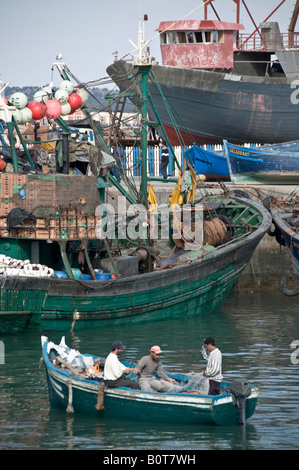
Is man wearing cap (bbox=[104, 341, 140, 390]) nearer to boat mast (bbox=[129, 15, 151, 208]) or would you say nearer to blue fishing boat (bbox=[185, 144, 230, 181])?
boat mast (bbox=[129, 15, 151, 208])

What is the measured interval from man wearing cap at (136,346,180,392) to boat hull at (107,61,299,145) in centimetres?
2235

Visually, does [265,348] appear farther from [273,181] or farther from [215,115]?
[215,115]

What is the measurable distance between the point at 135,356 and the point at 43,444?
17.6 feet

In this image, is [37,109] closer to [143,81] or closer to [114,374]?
[143,81]

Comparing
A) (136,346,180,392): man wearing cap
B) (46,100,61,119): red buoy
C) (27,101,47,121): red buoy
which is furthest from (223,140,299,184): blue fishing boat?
(136,346,180,392): man wearing cap

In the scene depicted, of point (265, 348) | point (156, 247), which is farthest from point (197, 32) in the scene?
point (265, 348)

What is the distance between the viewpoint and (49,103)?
69.3 ft

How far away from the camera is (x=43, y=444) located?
12586 mm

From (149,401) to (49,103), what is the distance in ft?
33.5

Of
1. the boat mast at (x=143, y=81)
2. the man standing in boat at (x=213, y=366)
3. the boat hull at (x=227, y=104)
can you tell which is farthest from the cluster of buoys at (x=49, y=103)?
the boat hull at (x=227, y=104)

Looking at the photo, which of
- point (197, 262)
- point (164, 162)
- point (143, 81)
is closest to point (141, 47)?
point (143, 81)

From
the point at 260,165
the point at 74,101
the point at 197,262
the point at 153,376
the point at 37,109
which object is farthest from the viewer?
the point at 260,165

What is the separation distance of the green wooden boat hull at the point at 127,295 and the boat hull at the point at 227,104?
44.7 feet

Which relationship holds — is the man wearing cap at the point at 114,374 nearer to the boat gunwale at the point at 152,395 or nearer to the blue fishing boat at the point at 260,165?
the boat gunwale at the point at 152,395
